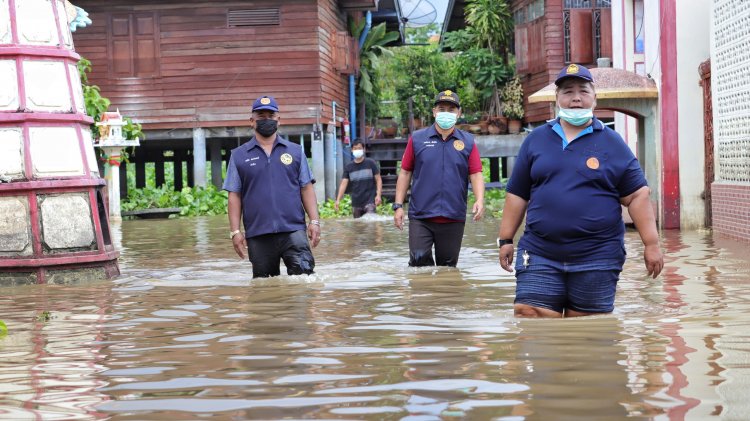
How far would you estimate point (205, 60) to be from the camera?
29.9 m

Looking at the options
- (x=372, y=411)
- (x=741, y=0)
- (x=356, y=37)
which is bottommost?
(x=372, y=411)

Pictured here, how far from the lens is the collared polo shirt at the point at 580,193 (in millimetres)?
6633

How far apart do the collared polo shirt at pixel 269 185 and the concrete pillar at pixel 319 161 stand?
19.7 m

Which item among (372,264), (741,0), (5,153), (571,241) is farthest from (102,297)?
(741,0)

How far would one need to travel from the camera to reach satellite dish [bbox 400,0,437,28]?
157ft

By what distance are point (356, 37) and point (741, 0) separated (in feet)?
77.6

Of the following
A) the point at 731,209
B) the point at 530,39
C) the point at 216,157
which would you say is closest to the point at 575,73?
the point at 731,209

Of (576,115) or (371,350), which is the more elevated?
(576,115)

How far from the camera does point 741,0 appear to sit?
48.1 feet

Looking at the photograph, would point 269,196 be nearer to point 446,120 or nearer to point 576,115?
point 446,120

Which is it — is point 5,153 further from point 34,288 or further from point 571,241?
point 571,241

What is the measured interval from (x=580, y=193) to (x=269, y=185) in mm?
3669

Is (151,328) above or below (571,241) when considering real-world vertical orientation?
below

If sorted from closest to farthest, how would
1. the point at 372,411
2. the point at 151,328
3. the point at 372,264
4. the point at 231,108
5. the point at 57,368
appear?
the point at 372,411, the point at 57,368, the point at 151,328, the point at 372,264, the point at 231,108
